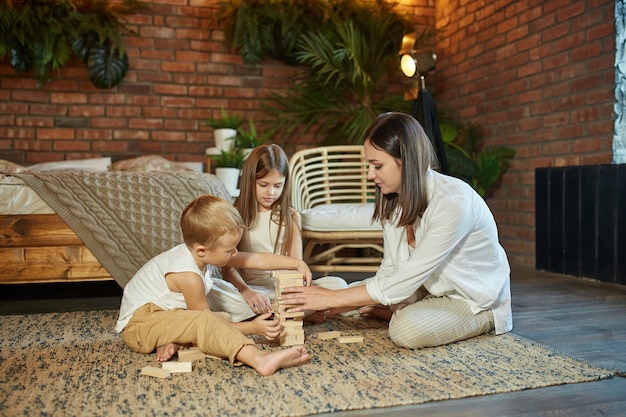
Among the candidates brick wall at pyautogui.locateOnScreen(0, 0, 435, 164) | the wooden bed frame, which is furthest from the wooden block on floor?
brick wall at pyautogui.locateOnScreen(0, 0, 435, 164)

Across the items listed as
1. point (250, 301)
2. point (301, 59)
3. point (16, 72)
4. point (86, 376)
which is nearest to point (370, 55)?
point (301, 59)

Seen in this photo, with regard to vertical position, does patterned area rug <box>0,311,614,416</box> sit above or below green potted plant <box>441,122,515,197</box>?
below

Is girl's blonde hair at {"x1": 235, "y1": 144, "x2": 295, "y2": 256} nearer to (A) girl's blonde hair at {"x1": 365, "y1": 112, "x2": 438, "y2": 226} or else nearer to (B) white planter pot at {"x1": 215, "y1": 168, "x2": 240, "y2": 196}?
(A) girl's blonde hair at {"x1": 365, "y1": 112, "x2": 438, "y2": 226}

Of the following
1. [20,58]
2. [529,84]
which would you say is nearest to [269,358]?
[529,84]

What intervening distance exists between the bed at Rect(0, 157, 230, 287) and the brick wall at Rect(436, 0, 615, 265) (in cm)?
253

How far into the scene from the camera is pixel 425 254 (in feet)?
6.31

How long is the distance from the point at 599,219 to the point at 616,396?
2.18 metres

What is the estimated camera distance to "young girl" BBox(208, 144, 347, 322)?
2.33m

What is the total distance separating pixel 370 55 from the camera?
16.2 ft

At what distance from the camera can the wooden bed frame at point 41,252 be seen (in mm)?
2736

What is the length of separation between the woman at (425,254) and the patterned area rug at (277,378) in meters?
0.09

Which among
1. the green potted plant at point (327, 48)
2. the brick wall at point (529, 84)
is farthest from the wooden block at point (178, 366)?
the green potted plant at point (327, 48)

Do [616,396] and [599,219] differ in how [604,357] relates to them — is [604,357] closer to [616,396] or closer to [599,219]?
[616,396]

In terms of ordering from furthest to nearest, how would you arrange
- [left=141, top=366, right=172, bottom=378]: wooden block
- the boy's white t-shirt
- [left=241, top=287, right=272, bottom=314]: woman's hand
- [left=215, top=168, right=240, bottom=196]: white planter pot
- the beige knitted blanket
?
[left=215, top=168, right=240, bottom=196]: white planter pot
the beige knitted blanket
[left=241, top=287, right=272, bottom=314]: woman's hand
the boy's white t-shirt
[left=141, top=366, right=172, bottom=378]: wooden block
